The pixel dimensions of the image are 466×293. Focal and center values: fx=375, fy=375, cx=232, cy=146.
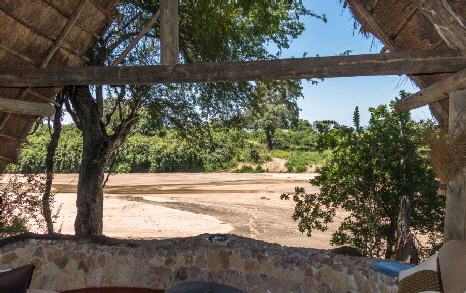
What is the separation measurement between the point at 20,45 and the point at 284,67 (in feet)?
9.57

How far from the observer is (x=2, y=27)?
385 centimetres

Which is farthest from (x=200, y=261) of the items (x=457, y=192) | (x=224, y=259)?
(x=457, y=192)

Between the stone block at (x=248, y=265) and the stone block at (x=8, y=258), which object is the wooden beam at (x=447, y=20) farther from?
the stone block at (x=8, y=258)

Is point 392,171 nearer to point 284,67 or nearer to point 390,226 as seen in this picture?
point 390,226

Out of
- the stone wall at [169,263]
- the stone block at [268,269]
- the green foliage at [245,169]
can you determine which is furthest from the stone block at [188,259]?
the green foliage at [245,169]

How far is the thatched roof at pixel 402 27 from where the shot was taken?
344cm

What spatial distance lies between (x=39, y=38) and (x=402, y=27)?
3845 mm

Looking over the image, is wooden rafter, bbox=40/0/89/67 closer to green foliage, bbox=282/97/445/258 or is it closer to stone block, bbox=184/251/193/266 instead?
stone block, bbox=184/251/193/266

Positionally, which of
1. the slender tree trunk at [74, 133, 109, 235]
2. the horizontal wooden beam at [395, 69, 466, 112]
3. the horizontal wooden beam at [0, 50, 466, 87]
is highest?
the horizontal wooden beam at [0, 50, 466, 87]

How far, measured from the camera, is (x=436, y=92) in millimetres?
3281

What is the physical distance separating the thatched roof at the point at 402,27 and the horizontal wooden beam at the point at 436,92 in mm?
224

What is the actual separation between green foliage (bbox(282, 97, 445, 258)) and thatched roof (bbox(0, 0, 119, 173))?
11.7ft

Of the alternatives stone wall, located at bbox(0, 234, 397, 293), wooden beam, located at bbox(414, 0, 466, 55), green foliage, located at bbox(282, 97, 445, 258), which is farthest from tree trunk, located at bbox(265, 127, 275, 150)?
wooden beam, located at bbox(414, 0, 466, 55)

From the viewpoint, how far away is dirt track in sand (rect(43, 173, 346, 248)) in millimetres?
9375
